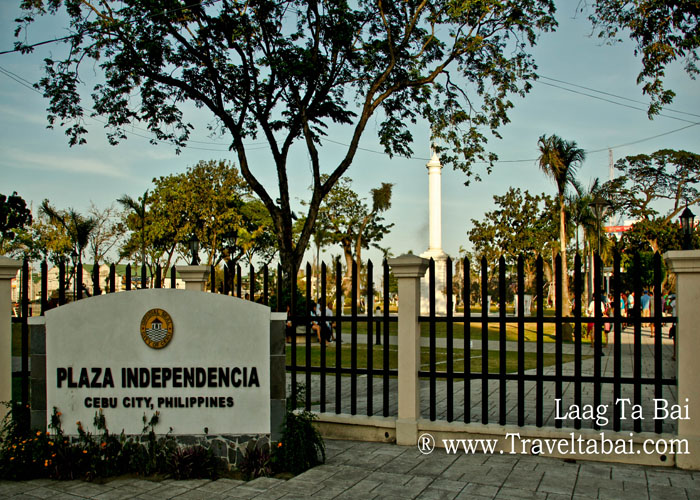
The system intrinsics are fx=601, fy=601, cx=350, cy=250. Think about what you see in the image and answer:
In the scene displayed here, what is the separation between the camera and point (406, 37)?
58.9 feet

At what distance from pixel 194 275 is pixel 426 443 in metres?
3.89

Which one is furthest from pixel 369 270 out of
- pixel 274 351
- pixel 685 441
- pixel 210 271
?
pixel 685 441

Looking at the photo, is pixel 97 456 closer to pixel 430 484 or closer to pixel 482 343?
pixel 430 484

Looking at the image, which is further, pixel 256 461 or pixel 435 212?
pixel 435 212

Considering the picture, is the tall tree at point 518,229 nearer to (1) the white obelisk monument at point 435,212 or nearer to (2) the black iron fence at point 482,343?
(1) the white obelisk monument at point 435,212

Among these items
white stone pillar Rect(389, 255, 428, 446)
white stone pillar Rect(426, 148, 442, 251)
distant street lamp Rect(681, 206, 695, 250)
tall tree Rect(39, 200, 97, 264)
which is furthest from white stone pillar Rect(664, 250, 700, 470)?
white stone pillar Rect(426, 148, 442, 251)

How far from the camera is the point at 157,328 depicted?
20.4 ft

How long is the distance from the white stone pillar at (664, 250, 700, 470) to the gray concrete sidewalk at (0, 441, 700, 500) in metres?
0.33

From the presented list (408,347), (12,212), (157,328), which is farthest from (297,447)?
(12,212)

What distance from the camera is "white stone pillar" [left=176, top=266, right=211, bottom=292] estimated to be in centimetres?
833

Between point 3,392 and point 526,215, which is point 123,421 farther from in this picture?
point 526,215

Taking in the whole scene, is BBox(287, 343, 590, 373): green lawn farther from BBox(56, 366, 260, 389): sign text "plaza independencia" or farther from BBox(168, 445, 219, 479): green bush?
BBox(168, 445, 219, 479): green bush

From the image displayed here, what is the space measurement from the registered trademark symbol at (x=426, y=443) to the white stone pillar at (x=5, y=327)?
15.4 ft

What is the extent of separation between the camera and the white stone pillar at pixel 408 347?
22.4ft
